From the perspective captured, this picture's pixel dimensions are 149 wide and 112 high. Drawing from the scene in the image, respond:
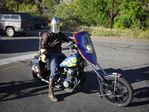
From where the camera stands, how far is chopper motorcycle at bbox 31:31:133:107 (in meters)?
6.45

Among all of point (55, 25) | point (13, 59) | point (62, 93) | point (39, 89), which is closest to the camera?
point (55, 25)

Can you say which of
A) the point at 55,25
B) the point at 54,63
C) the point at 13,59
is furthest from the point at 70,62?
the point at 13,59

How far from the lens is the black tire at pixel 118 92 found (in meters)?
6.34

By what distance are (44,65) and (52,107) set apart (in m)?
1.43

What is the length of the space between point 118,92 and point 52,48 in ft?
6.11

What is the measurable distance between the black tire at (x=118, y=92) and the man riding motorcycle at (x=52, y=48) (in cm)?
116

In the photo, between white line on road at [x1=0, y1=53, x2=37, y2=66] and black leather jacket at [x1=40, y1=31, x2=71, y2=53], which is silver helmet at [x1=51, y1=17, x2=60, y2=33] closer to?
black leather jacket at [x1=40, y1=31, x2=71, y2=53]

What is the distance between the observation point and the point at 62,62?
7074mm

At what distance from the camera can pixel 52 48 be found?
280 inches

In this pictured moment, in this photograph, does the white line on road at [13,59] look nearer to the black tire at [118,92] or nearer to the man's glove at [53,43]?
the man's glove at [53,43]

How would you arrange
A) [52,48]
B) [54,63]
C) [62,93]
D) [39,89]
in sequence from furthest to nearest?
[39,89]
[62,93]
[52,48]
[54,63]

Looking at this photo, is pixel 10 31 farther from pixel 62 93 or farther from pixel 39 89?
pixel 62 93

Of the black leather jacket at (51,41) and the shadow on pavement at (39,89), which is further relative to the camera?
the shadow on pavement at (39,89)

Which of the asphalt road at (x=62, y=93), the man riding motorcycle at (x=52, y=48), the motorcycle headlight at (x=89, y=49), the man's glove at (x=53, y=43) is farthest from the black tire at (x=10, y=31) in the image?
the motorcycle headlight at (x=89, y=49)
